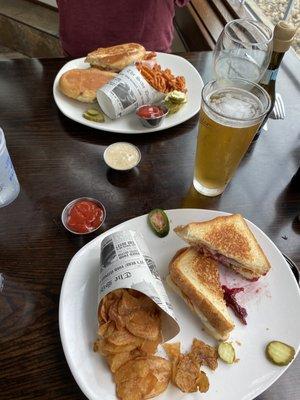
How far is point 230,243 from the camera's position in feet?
2.93

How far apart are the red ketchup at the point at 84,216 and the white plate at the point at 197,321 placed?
0.23ft

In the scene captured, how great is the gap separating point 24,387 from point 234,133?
0.73 metres

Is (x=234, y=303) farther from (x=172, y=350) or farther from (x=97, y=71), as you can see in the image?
(x=97, y=71)

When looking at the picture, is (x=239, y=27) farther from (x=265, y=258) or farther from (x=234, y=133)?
(x=265, y=258)

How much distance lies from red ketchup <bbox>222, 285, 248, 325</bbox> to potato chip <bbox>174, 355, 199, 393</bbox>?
0.15m

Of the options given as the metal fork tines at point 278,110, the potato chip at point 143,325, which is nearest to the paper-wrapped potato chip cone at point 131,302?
the potato chip at point 143,325

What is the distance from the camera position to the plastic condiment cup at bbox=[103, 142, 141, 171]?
1.08m

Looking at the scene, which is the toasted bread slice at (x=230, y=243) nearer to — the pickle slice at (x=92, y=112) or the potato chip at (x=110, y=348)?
the potato chip at (x=110, y=348)

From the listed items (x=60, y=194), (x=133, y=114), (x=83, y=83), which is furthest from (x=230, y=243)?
(x=83, y=83)

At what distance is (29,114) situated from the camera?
1228mm

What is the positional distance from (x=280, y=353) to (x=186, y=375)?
0.67ft

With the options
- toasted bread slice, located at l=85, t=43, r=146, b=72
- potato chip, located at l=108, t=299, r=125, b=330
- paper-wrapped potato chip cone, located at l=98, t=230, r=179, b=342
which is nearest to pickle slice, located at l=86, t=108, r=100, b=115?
toasted bread slice, located at l=85, t=43, r=146, b=72

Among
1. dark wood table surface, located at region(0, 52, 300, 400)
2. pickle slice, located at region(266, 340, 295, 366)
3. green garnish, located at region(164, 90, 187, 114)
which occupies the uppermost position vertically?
green garnish, located at region(164, 90, 187, 114)

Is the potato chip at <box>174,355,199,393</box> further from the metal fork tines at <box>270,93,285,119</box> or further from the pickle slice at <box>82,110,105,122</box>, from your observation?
the metal fork tines at <box>270,93,285,119</box>
